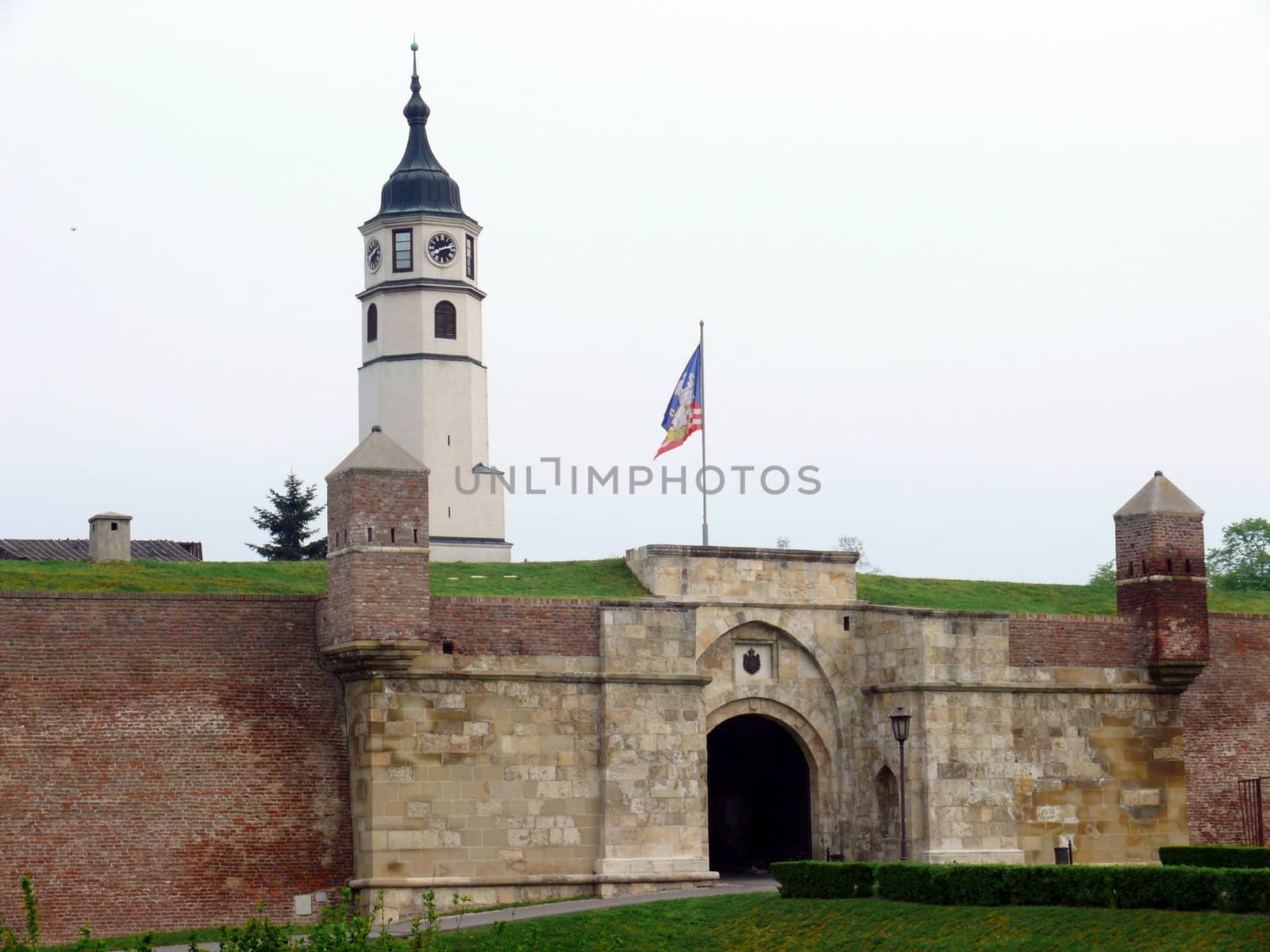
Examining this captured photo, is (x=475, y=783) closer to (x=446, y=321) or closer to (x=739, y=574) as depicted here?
(x=739, y=574)

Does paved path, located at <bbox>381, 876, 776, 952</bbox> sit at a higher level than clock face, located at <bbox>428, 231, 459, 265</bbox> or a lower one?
lower

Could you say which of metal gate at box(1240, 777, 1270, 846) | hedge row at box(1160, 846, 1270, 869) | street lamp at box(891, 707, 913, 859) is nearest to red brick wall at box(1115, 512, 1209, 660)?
metal gate at box(1240, 777, 1270, 846)

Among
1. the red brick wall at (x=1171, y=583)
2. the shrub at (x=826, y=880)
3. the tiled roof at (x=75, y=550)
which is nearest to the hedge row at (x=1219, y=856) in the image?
the shrub at (x=826, y=880)

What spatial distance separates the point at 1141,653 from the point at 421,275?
32.3 meters

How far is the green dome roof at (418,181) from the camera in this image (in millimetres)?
64062

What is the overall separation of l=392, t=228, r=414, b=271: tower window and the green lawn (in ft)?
118

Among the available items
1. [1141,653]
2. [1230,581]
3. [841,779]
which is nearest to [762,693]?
[841,779]

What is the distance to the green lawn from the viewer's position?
990 inches

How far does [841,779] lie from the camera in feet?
122

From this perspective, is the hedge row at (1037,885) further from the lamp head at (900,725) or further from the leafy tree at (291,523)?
the leafy tree at (291,523)

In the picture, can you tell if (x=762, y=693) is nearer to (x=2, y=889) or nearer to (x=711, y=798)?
(x=711, y=798)

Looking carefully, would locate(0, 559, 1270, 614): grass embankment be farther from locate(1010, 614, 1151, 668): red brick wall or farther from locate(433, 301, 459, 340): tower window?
locate(433, 301, 459, 340): tower window

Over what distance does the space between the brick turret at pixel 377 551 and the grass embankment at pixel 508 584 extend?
2.07 m

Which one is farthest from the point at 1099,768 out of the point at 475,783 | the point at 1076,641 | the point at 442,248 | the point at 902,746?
the point at 442,248
